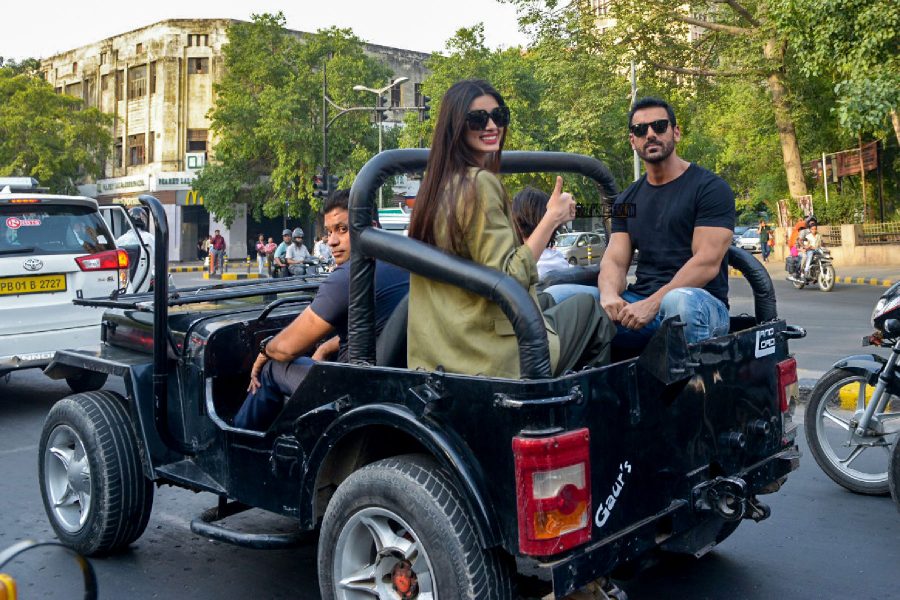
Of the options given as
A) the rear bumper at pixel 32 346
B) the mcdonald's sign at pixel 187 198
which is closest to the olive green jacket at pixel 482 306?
the rear bumper at pixel 32 346

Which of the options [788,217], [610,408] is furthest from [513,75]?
[610,408]

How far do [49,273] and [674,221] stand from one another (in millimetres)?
6193

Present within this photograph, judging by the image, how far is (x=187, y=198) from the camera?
5003 centimetres

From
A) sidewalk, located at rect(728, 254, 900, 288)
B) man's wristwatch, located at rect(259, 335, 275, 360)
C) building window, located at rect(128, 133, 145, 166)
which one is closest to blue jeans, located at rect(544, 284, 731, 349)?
man's wristwatch, located at rect(259, 335, 275, 360)

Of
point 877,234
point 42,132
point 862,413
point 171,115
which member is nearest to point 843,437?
point 862,413

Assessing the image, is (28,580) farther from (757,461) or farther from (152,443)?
(757,461)

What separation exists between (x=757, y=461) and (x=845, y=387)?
219 cm

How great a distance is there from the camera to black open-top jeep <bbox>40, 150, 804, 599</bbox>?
2.70 metres

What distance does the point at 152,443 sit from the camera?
4133mm

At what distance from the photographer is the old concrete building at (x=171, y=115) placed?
1993 inches

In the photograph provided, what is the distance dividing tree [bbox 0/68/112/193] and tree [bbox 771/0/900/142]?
38579 millimetres

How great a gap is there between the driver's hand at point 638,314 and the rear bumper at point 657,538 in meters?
0.66

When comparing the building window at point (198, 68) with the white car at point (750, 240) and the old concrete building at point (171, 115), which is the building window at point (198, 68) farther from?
the white car at point (750, 240)

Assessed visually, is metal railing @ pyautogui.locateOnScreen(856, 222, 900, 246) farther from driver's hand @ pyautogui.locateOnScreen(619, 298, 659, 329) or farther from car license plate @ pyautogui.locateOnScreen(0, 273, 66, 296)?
driver's hand @ pyautogui.locateOnScreen(619, 298, 659, 329)
